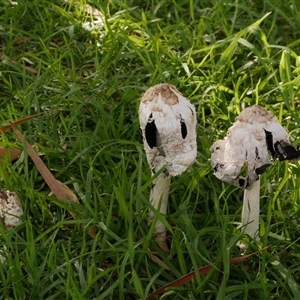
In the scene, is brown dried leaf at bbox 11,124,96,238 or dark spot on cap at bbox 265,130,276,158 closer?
dark spot on cap at bbox 265,130,276,158

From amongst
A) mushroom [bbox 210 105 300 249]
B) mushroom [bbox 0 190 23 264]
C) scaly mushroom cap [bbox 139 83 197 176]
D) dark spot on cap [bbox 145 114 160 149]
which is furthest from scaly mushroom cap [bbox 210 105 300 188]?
mushroom [bbox 0 190 23 264]

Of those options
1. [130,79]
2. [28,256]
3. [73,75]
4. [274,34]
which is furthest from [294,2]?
[28,256]

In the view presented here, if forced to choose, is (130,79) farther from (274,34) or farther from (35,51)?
(274,34)

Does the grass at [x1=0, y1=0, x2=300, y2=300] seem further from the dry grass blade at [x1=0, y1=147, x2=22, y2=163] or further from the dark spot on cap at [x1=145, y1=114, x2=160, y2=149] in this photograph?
the dark spot on cap at [x1=145, y1=114, x2=160, y2=149]

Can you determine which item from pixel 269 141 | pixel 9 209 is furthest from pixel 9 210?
pixel 269 141

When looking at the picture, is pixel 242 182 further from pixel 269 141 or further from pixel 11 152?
pixel 11 152
